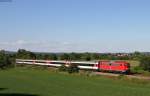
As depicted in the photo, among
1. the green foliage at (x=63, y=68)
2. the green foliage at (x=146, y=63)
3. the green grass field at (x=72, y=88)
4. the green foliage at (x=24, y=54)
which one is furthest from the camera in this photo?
the green foliage at (x=24, y=54)

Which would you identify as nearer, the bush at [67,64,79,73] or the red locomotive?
the red locomotive

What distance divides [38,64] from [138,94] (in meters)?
67.5

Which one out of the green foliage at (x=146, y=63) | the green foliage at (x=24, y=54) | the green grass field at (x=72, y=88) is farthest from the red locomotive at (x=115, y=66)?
the green foliage at (x=24, y=54)

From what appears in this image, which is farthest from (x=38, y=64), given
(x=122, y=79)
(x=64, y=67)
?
(x=122, y=79)

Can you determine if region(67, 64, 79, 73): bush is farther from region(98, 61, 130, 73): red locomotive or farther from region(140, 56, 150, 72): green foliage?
region(140, 56, 150, 72): green foliage

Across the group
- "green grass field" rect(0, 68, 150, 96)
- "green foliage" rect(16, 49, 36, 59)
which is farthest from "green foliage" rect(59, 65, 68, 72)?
"green foliage" rect(16, 49, 36, 59)

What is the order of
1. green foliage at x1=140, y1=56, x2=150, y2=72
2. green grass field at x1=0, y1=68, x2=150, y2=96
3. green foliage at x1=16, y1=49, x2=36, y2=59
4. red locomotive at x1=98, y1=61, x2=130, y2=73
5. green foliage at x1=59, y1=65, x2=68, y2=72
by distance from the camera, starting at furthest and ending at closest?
1. green foliage at x1=16, y1=49, x2=36, y2=59
2. green foliage at x1=140, y1=56, x2=150, y2=72
3. green foliage at x1=59, y1=65, x2=68, y2=72
4. red locomotive at x1=98, y1=61, x2=130, y2=73
5. green grass field at x1=0, y1=68, x2=150, y2=96

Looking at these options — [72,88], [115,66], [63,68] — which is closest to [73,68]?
[63,68]

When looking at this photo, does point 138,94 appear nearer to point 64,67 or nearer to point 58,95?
point 58,95

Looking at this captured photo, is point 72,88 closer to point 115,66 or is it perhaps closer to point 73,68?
point 115,66

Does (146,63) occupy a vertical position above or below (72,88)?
above

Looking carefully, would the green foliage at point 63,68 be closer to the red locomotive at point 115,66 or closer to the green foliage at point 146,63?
the red locomotive at point 115,66

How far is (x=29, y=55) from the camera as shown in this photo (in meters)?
132

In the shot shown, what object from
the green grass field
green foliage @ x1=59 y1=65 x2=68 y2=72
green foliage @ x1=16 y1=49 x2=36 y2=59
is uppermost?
green foliage @ x1=16 y1=49 x2=36 y2=59
